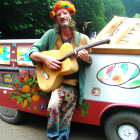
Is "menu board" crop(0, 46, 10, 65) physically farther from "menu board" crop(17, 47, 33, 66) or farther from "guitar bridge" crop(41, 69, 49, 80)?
"guitar bridge" crop(41, 69, 49, 80)

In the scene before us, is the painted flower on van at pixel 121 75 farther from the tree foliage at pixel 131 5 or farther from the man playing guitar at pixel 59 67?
the tree foliage at pixel 131 5

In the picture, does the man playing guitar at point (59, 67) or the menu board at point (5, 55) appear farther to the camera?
the menu board at point (5, 55)

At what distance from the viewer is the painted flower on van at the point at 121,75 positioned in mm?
1967

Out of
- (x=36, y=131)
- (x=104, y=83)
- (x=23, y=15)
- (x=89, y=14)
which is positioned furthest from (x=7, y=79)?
(x=89, y=14)

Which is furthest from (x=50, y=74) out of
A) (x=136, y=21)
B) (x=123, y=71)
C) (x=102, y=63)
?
(x=136, y=21)

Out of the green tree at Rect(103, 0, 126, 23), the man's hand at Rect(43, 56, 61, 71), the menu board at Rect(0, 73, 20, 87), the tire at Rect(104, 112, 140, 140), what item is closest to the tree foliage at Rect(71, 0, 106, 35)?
the green tree at Rect(103, 0, 126, 23)

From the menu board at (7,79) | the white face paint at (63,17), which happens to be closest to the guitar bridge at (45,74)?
the menu board at (7,79)

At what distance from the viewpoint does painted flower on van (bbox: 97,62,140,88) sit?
1967 millimetres

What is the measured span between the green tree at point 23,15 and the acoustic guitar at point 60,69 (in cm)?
651

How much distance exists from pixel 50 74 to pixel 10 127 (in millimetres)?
1402

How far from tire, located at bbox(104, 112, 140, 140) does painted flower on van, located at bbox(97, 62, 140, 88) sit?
375 mm

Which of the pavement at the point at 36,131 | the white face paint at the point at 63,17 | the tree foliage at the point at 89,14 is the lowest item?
the pavement at the point at 36,131

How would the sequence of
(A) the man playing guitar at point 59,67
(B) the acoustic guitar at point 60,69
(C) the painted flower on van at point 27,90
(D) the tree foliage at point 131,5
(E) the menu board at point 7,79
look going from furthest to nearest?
(D) the tree foliage at point 131,5
(E) the menu board at point 7,79
(C) the painted flower on van at point 27,90
(A) the man playing guitar at point 59,67
(B) the acoustic guitar at point 60,69

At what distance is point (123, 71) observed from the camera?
200cm
